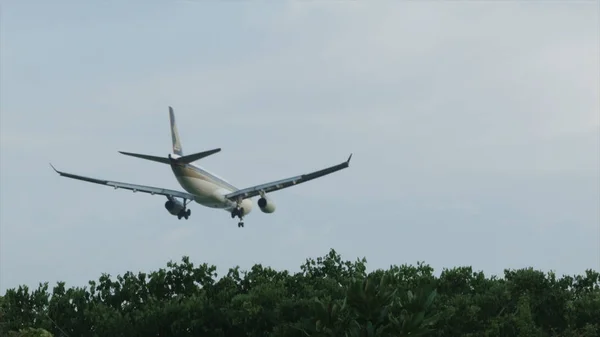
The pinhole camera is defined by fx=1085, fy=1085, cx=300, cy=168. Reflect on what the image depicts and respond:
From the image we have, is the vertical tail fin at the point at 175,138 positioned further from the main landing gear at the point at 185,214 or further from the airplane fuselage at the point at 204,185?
the airplane fuselage at the point at 204,185

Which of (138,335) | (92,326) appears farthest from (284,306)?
(92,326)

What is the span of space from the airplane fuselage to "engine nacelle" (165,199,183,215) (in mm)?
1254

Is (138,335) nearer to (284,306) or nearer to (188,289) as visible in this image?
(188,289)

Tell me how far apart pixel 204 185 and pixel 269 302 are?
66.7ft

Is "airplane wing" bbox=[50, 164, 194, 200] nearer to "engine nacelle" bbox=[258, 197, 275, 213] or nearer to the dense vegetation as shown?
"engine nacelle" bbox=[258, 197, 275, 213]

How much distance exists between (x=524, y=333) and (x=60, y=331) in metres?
22.7

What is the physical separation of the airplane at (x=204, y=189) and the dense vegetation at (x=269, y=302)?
12678 millimetres

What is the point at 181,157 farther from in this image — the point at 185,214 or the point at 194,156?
the point at 185,214

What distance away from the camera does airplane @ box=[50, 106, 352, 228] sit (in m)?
68.1

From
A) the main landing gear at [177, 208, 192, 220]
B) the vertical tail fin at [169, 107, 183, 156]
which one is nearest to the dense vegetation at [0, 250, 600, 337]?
the main landing gear at [177, 208, 192, 220]

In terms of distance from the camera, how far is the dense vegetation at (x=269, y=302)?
48188mm

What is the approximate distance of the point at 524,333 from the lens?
150ft

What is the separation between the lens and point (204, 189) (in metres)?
68.8

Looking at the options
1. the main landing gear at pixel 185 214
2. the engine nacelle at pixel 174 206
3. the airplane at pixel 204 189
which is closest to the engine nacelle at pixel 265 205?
the airplane at pixel 204 189
